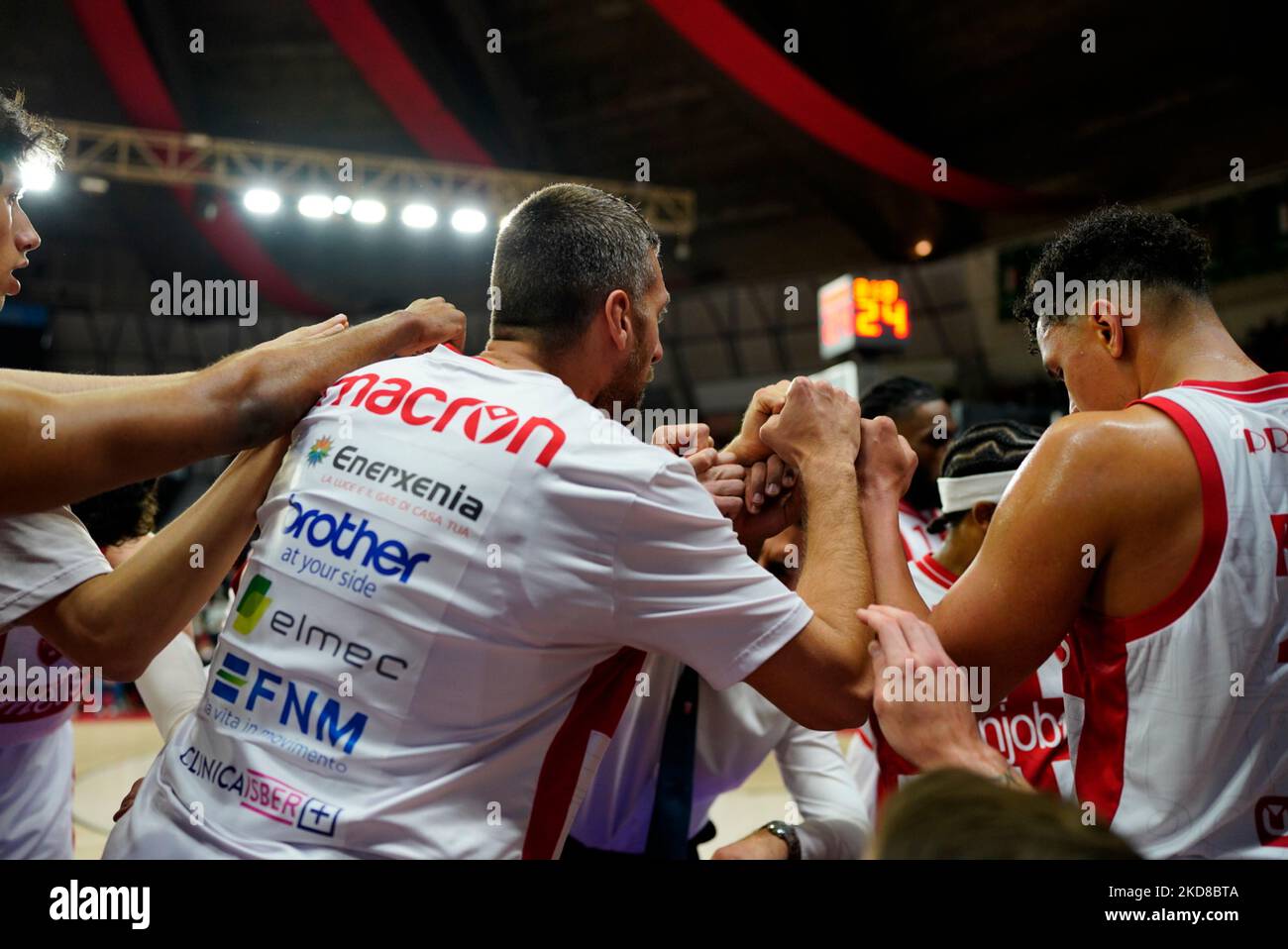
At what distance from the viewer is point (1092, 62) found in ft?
40.2

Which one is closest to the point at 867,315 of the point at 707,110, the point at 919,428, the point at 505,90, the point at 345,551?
the point at 919,428

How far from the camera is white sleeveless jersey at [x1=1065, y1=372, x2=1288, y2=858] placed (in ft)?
4.51

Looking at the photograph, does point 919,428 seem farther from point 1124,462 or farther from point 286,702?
point 286,702

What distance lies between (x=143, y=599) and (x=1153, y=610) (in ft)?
4.75

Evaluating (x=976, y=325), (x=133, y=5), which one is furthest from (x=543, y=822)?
(x=976, y=325)

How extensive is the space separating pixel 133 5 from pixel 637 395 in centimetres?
1244

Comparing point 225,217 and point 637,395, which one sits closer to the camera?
point 637,395

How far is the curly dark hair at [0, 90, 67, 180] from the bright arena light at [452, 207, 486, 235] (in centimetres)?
1036

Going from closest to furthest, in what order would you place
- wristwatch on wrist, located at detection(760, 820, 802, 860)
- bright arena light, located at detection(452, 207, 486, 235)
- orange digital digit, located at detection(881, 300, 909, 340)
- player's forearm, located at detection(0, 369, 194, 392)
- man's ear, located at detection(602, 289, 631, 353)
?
player's forearm, located at detection(0, 369, 194, 392) → man's ear, located at detection(602, 289, 631, 353) → wristwatch on wrist, located at detection(760, 820, 802, 860) → orange digital digit, located at detection(881, 300, 909, 340) → bright arena light, located at detection(452, 207, 486, 235)

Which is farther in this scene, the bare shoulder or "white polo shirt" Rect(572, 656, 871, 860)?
"white polo shirt" Rect(572, 656, 871, 860)

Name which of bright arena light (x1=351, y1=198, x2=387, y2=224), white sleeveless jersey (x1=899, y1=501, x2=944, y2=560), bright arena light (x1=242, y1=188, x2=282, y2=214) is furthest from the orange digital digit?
bright arena light (x1=242, y1=188, x2=282, y2=214)

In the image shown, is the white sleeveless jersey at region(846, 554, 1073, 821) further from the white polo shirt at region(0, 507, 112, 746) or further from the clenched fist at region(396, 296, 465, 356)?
the white polo shirt at region(0, 507, 112, 746)

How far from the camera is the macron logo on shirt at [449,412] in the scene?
51.6 inches
